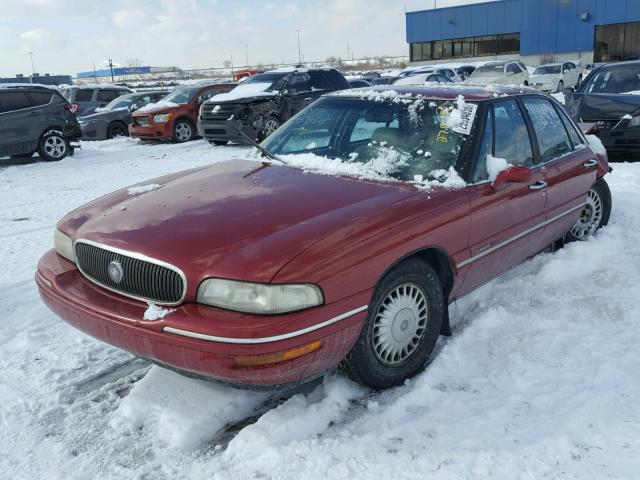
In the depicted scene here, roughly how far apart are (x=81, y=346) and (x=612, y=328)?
3.34 meters

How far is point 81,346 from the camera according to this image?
3578mm

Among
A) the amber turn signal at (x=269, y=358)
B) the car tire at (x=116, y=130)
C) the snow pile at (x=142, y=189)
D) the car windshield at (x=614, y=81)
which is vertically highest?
the car windshield at (x=614, y=81)

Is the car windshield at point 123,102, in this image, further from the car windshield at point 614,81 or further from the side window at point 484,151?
the side window at point 484,151

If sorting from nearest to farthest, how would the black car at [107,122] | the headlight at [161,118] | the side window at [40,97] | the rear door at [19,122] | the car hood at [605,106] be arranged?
the car hood at [605,106] < the rear door at [19,122] < the side window at [40,97] < the headlight at [161,118] < the black car at [107,122]

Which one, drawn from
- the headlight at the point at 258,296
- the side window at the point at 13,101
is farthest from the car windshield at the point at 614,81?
the side window at the point at 13,101

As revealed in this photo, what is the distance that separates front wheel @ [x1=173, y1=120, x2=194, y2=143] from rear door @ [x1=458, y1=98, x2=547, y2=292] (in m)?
11.6

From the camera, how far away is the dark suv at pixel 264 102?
482 inches

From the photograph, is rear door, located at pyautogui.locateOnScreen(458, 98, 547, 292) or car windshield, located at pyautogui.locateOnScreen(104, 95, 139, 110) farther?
car windshield, located at pyautogui.locateOnScreen(104, 95, 139, 110)

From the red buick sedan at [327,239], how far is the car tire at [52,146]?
9187mm

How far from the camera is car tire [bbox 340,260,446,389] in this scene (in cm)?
286

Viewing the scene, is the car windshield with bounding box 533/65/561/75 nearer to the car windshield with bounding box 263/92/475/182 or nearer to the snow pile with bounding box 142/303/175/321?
the car windshield with bounding box 263/92/475/182

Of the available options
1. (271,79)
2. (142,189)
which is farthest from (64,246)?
(271,79)

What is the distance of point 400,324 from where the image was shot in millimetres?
3014

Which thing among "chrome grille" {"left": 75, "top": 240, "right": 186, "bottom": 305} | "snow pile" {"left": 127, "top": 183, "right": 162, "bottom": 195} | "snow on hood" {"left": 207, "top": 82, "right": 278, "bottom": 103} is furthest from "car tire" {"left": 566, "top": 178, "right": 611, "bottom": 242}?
"snow on hood" {"left": 207, "top": 82, "right": 278, "bottom": 103}
